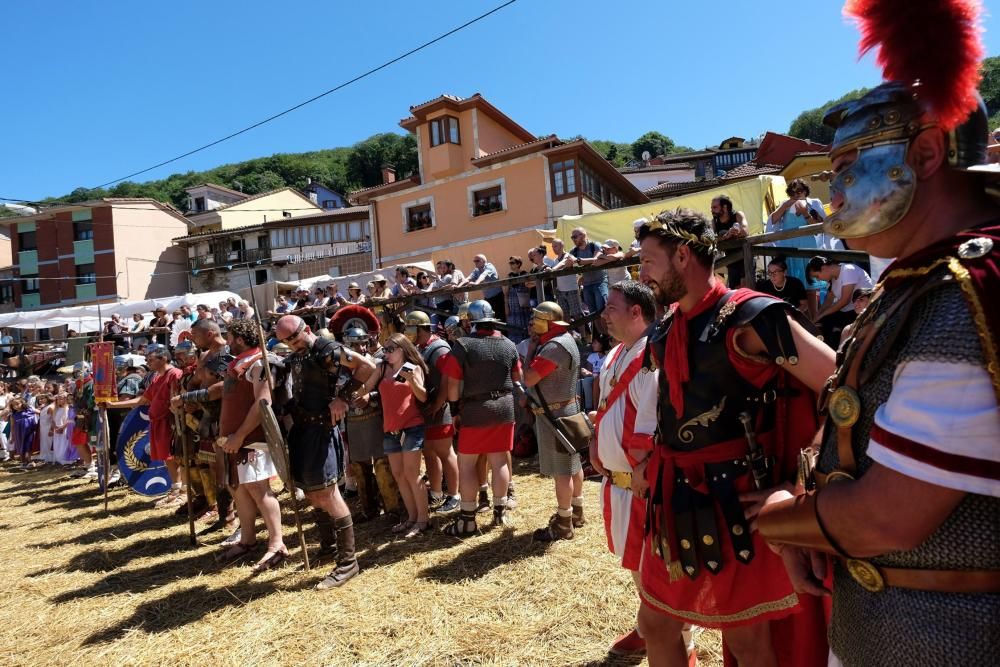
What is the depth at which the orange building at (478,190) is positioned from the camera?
22.7m

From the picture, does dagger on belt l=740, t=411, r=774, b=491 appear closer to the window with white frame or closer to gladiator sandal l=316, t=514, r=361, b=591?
gladiator sandal l=316, t=514, r=361, b=591

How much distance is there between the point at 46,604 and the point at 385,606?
310cm

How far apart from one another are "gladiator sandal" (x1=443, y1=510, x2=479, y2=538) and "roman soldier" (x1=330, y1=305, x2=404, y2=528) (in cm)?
93

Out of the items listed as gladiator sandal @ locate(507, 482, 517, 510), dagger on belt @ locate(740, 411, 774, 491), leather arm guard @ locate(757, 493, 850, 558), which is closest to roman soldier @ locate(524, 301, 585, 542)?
gladiator sandal @ locate(507, 482, 517, 510)

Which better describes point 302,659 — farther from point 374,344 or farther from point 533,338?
point 374,344

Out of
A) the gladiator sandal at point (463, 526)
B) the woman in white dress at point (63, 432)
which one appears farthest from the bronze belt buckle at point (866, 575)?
the woman in white dress at point (63, 432)

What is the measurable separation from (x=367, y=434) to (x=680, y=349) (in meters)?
4.85

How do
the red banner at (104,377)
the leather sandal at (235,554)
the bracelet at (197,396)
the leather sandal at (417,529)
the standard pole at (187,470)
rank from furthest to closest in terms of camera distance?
the red banner at (104,377)
the standard pole at (187,470)
the bracelet at (197,396)
the leather sandal at (417,529)
the leather sandal at (235,554)

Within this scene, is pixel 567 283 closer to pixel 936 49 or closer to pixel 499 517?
pixel 499 517

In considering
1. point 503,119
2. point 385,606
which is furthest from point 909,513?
point 503,119

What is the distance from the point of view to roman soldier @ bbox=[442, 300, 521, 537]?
5695 millimetres

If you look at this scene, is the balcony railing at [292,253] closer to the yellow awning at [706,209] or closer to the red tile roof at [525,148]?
the red tile roof at [525,148]

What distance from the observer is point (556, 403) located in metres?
5.33

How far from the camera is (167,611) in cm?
464
